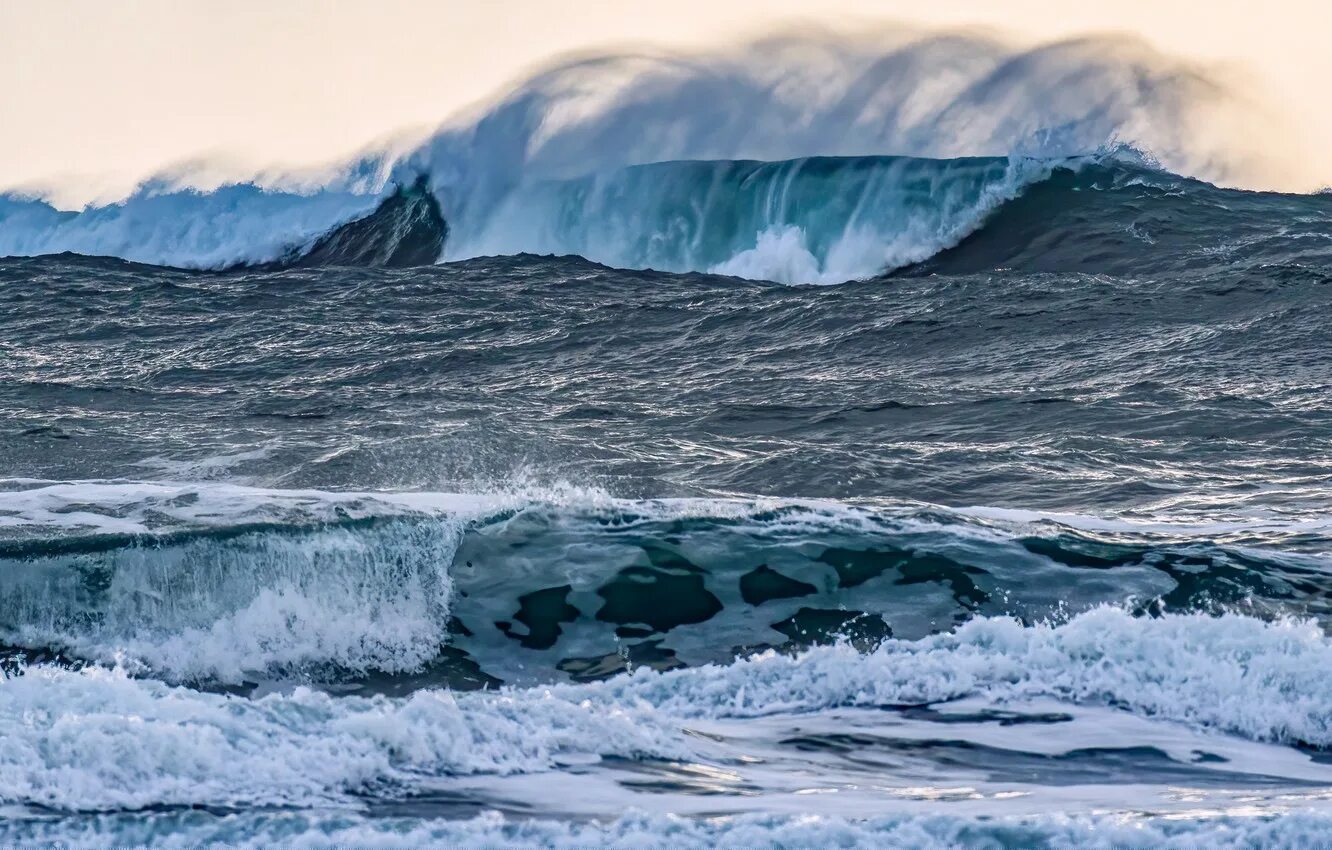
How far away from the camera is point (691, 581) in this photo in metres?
8.19

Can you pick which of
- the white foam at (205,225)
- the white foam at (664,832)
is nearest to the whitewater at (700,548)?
the white foam at (664,832)

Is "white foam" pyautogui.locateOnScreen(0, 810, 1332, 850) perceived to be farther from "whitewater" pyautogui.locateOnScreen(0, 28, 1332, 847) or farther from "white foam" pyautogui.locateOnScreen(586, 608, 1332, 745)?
"white foam" pyautogui.locateOnScreen(586, 608, 1332, 745)

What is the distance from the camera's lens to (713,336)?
1808 cm

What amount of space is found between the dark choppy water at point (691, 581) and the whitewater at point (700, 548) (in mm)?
31

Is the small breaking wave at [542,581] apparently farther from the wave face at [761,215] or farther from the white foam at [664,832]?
the wave face at [761,215]

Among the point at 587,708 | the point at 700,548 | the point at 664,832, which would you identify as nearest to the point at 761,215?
the point at 700,548

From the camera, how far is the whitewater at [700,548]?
473 cm

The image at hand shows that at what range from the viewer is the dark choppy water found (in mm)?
4684

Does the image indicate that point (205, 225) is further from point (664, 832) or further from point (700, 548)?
point (664, 832)

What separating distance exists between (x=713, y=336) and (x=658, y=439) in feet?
19.0

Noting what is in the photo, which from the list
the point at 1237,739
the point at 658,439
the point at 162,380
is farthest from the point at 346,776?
the point at 162,380

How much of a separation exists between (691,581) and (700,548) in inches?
15.2

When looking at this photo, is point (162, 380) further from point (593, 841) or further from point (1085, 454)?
point (593, 841)

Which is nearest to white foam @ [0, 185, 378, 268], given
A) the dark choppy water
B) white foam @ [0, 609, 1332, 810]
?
the dark choppy water
